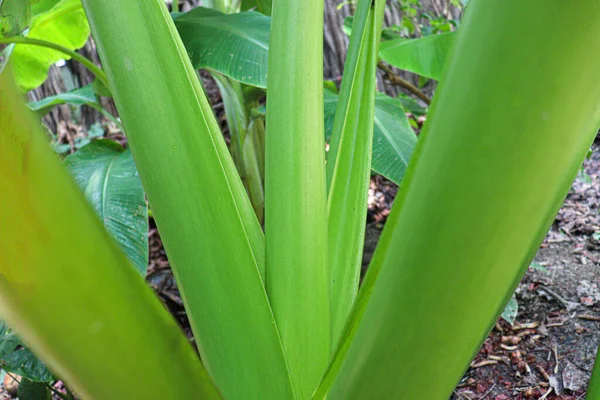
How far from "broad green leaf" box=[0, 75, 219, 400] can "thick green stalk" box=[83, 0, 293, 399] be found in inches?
3.1

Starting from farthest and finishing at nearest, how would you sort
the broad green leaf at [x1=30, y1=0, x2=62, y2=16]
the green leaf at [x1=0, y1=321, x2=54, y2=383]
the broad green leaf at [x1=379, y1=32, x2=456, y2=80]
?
the broad green leaf at [x1=379, y1=32, x2=456, y2=80] < the broad green leaf at [x1=30, y1=0, x2=62, y2=16] < the green leaf at [x1=0, y1=321, x2=54, y2=383]

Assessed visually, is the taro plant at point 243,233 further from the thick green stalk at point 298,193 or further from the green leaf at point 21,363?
the green leaf at point 21,363

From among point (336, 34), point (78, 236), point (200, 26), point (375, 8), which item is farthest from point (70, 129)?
point (78, 236)

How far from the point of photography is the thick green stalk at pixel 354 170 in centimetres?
51

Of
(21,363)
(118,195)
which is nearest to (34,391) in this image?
(21,363)

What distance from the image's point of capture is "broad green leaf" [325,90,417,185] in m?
1.11

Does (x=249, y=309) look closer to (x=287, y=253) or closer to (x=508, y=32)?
(x=287, y=253)

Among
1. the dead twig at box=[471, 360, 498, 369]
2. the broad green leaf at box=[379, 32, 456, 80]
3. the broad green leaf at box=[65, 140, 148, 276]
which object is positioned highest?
the broad green leaf at box=[379, 32, 456, 80]

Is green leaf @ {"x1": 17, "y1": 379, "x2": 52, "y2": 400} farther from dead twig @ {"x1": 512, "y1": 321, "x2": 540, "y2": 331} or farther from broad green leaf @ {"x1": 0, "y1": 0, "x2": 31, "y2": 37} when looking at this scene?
dead twig @ {"x1": 512, "y1": 321, "x2": 540, "y2": 331}

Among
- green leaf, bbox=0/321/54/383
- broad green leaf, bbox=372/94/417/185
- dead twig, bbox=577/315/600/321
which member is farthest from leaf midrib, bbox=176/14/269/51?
dead twig, bbox=577/315/600/321

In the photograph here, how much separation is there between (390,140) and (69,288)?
Answer: 100cm

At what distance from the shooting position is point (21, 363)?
0.82 meters

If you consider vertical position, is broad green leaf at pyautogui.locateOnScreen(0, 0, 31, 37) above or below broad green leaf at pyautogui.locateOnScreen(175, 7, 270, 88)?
above

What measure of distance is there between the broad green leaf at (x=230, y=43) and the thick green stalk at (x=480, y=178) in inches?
33.7
